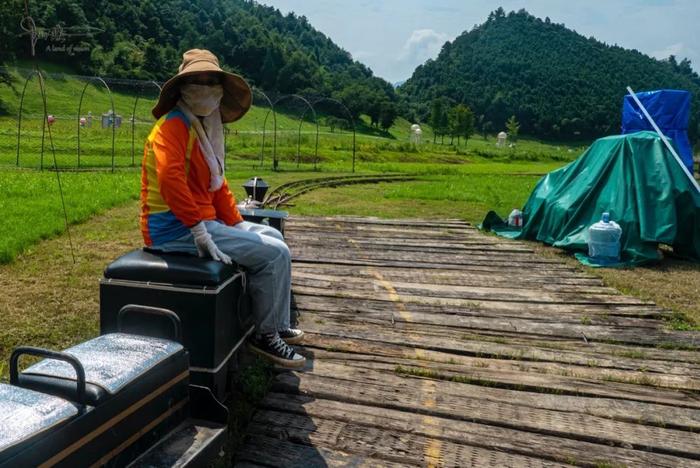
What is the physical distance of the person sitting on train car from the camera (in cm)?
322

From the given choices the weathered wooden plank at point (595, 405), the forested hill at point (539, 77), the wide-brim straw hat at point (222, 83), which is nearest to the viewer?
the weathered wooden plank at point (595, 405)

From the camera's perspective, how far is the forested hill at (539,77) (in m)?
110

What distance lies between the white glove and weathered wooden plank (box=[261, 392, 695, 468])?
840 millimetres

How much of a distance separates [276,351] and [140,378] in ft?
4.99

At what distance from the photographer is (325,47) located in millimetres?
162750

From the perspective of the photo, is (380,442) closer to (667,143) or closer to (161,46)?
(667,143)

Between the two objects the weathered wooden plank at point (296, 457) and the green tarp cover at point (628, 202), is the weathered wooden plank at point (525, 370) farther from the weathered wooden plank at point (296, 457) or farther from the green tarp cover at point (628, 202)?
the green tarp cover at point (628, 202)

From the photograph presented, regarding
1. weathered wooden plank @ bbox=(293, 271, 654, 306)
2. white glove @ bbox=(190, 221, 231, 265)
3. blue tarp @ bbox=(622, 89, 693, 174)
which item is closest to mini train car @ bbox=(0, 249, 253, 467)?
white glove @ bbox=(190, 221, 231, 265)

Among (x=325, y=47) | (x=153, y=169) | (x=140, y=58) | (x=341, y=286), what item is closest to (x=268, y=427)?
(x=153, y=169)

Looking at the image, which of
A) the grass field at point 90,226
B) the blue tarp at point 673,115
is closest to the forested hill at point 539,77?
the grass field at point 90,226

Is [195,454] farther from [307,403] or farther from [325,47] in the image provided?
[325,47]

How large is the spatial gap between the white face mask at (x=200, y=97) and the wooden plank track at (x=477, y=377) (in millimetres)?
1682

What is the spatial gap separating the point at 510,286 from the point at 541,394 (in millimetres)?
2646

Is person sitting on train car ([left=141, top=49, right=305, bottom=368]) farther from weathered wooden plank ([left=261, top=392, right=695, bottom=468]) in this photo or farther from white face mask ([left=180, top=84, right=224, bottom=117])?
weathered wooden plank ([left=261, top=392, right=695, bottom=468])
